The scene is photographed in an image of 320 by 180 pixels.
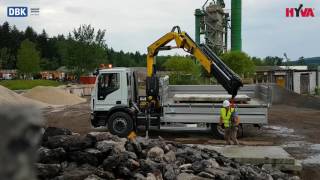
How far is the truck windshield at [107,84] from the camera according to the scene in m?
17.0

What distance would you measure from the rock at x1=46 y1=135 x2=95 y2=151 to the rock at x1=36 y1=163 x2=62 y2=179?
1.08 m

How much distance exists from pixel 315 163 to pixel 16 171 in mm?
12858

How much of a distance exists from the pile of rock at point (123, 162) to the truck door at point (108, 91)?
20.9ft

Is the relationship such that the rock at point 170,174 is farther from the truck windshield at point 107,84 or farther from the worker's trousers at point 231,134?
the truck windshield at point 107,84

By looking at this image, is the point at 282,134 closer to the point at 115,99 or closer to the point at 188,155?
the point at 115,99

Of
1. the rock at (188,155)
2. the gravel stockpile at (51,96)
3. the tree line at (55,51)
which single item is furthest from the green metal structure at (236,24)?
the rock at (188,155)

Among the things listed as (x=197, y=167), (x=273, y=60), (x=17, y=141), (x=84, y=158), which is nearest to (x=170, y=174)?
(x=197, y=167)

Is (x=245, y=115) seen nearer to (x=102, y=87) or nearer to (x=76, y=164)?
(x=102, y=87)

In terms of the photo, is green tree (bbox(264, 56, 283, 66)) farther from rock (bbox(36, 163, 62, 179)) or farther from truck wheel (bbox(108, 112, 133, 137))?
rock (bbox(36, 163, 62, 179))

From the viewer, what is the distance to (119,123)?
56.2 ft

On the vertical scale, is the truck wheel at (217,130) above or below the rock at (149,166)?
below

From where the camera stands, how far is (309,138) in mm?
18406

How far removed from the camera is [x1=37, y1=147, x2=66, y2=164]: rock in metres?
8.69

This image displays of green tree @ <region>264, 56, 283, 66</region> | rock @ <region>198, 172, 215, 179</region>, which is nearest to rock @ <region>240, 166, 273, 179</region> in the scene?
rock @ <region>198, 172, 215, 179</region>
